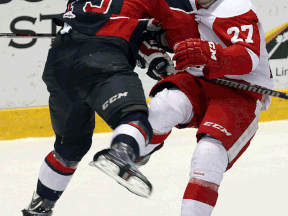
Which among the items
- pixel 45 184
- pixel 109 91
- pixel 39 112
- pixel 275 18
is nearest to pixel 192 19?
pixel 109 91

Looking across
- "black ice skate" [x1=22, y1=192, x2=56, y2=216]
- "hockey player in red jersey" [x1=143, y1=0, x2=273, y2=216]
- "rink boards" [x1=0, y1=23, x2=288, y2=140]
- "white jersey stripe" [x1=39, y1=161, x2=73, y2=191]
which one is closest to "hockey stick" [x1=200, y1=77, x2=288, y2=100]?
"hockey player in red jersey" [x1=143, y1=0, x2=273, y2=216]

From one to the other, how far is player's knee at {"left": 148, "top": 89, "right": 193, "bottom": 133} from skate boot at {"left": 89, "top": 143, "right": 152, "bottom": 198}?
41 cm

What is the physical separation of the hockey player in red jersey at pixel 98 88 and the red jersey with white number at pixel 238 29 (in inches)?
4.3

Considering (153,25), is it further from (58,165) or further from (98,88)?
(58,165)

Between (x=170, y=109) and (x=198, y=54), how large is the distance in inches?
10.2

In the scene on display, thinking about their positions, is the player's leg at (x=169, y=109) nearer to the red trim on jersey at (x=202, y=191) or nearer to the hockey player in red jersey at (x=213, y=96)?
the hockey player in red jersey at (x=213, y=96)

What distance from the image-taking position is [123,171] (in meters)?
1.22

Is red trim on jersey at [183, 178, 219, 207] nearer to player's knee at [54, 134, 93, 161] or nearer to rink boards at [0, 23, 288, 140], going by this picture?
player's knee at [54, 134, 93, 161]

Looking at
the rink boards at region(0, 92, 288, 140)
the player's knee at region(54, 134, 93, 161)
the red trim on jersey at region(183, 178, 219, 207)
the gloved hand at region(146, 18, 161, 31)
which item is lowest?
the rink boards at region(0, 92, 288, 140)

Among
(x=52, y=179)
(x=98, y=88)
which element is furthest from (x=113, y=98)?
(x=52, y=179)

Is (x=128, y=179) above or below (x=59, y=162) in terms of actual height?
above

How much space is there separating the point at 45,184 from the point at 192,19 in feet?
3.06

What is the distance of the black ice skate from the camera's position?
1.91m

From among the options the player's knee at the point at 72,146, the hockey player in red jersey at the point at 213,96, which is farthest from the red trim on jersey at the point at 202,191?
the player's knee at the point at 72,146
